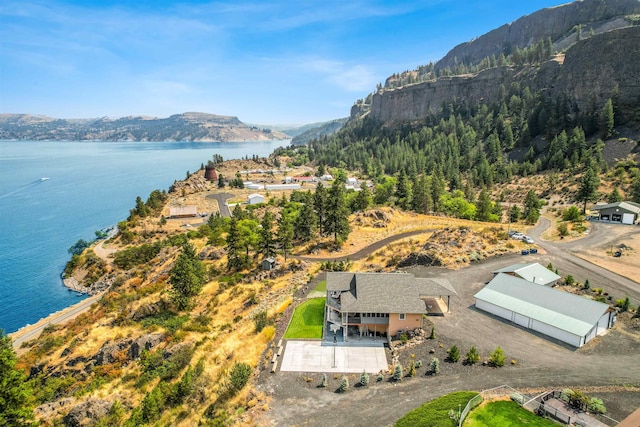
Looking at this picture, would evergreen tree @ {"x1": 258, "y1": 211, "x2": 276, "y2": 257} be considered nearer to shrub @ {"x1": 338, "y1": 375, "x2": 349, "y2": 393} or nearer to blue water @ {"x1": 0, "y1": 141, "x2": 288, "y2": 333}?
shrub @ {"x1": 338, "y1": 375, "x2": 349, "y2": 393}

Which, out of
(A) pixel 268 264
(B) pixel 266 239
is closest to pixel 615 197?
(B) pixel 266 239

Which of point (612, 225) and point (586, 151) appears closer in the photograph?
point (612, 225)

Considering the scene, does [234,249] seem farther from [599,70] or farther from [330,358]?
[599,70]

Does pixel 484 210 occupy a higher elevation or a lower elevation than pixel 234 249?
higher

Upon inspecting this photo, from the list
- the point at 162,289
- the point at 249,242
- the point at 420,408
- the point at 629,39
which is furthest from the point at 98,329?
the point at 629,39

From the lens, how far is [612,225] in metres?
66.4

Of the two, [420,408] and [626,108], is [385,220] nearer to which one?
[420,408]

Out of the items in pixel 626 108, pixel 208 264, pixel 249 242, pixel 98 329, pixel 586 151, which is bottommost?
pixel 98 329

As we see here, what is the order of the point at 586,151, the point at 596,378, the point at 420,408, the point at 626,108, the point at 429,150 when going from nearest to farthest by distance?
the point at 420,408 < the point at 596,378 < the point at 586,151 < the point at 626,108 < the point at 429,150

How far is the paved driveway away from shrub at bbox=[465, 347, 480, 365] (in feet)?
20.9

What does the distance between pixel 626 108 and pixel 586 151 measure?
1113 inches

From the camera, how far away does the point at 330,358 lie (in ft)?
103

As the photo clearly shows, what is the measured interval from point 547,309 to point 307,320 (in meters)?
22.5

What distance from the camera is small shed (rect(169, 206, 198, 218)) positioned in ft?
351
